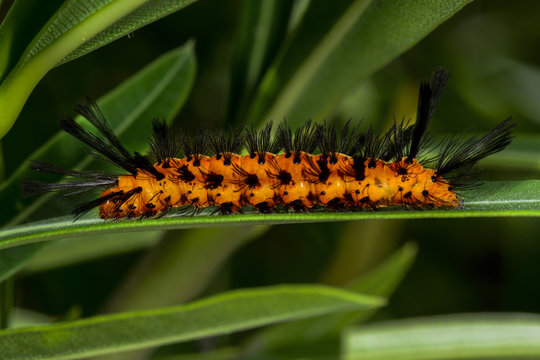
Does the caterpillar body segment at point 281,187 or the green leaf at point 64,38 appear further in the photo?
the caterpillar body segment at point 281,187

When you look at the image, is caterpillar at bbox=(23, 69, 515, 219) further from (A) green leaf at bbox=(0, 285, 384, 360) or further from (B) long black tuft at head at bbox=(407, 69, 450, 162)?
(A) green leaf at bbox=(0, 285, 384, 360)

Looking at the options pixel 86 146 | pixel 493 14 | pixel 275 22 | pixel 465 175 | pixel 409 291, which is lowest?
pixel 409 291

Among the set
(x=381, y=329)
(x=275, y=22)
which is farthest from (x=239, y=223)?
(x=381, y=329)

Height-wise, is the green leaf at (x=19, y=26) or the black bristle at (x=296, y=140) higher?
the green leaf at (x=19, y=26)

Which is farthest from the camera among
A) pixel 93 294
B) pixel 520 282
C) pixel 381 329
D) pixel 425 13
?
pixel 520 282

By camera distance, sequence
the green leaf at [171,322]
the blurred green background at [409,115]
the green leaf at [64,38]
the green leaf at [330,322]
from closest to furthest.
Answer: the green leaf at [64,38], the green leaf at [171,322], the green leaf at [330,322], the blurred green background at [409,115]

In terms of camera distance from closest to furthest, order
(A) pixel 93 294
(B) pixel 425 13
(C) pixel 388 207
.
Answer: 1. (B) pixel 425 13
2. (C) pixel 388 207
3. (A) pixel 93 294

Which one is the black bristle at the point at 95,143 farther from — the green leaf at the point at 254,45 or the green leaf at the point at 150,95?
the green leaf at the point at 254,45

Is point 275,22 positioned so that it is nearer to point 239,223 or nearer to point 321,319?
point 239,223

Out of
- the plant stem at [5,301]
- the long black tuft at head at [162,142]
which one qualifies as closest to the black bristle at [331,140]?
the long black tuft at head at [162,142]
